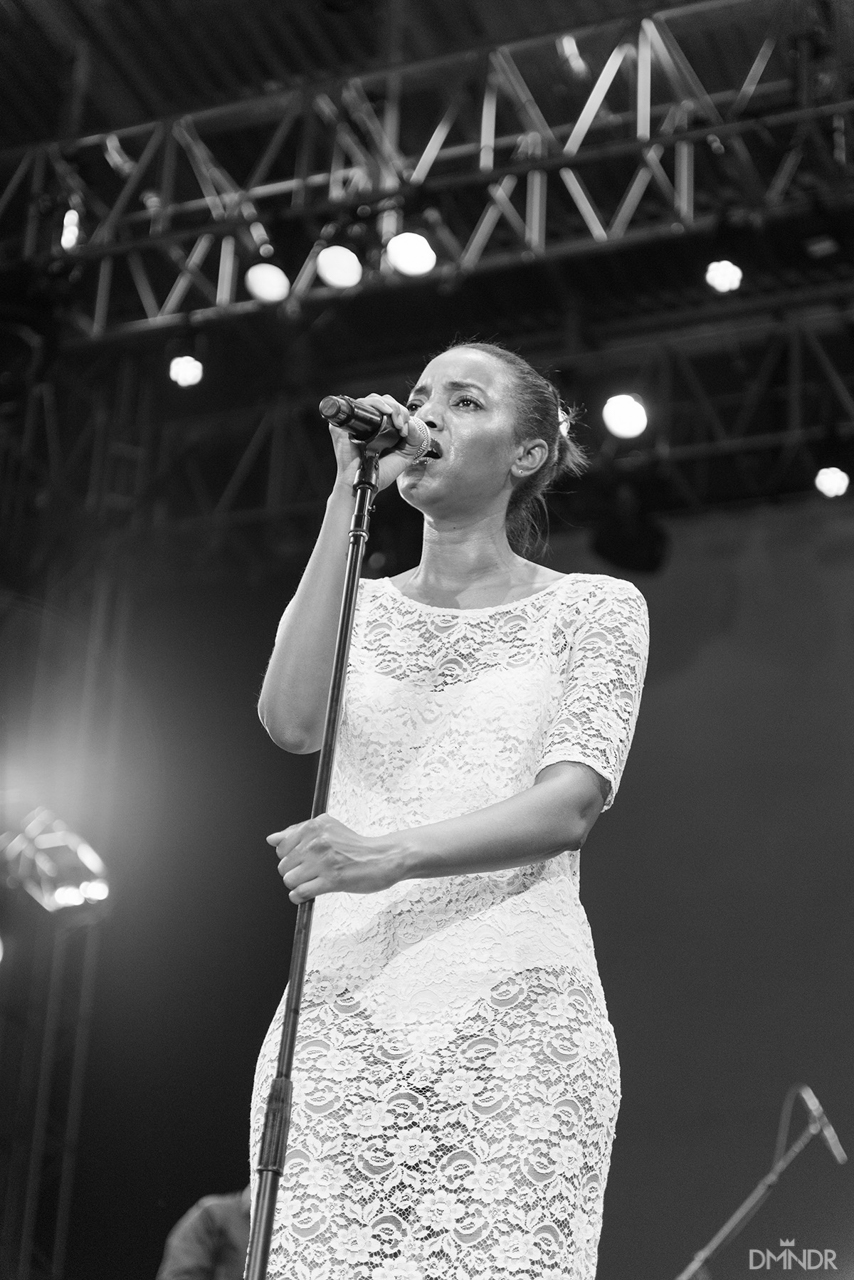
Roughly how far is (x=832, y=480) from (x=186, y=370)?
2.83 m

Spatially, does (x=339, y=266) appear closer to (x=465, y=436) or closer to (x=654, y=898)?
(x=654, y=898)

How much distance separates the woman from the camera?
1.71 m

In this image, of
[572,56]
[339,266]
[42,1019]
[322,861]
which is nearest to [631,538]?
[339,266]

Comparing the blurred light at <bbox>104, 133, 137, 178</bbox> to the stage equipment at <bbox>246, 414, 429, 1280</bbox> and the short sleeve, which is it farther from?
the stage equipment at <bbox>246, 414, 429, 1280</bbox>

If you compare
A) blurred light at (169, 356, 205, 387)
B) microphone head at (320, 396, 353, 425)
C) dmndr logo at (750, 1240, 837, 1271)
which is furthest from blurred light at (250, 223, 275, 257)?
microphone head at (320, 396, 353, 425)

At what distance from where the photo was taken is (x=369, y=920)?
187 centimetres

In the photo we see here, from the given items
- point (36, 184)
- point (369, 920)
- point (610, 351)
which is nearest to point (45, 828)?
point (36, 184)

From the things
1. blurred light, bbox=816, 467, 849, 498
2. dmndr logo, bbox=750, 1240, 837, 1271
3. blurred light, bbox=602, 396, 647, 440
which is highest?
blurred light, bbox=602, 396, 647, 440

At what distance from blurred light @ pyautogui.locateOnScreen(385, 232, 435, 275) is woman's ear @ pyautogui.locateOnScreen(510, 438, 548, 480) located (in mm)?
4414

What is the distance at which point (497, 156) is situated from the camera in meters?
7.61

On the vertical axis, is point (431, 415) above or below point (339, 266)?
below

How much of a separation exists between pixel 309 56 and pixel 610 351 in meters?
1.93

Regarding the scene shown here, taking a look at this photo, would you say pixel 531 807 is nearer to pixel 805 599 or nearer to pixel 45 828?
pixel 805 599

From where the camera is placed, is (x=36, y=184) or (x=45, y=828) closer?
(x=36, y=184)
